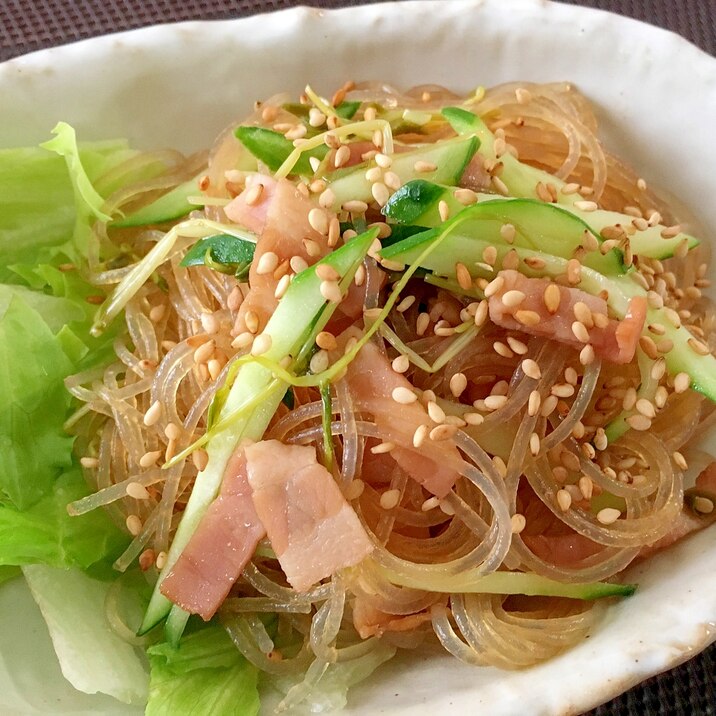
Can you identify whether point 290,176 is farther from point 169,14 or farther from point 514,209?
point 169,14

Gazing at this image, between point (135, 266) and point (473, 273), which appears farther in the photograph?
point (135, 266)

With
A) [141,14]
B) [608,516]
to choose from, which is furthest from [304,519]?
[141,14]

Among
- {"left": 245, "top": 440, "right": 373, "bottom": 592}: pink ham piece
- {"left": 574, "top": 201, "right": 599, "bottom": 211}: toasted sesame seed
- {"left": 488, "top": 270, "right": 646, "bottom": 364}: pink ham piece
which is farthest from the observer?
{"left": 574, "top": 201, "right": 599, "bottom": 211}: toasted sesame seed

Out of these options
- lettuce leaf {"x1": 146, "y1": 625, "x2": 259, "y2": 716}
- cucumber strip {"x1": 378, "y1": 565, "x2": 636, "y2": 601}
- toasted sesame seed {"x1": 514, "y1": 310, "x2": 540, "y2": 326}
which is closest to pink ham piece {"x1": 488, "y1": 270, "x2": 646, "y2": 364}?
toasted sesame seed {"x1": 514, "y1": 310, "x2": 540, "y2": 326}

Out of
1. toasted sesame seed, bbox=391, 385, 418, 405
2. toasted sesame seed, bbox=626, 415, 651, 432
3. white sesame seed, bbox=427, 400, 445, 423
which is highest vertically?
toasted sesame seed, bbox=391, 385, 418, 405

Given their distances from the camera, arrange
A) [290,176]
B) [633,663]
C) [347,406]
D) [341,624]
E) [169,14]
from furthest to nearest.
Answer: [169,14], [290,176], [341,624], [347,406], [633,663]

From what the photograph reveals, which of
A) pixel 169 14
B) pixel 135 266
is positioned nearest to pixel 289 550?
pixel 135 266

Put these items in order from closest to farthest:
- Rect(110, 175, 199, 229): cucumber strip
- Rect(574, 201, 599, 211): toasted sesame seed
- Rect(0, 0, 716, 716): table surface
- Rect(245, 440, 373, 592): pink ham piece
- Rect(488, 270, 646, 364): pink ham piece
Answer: Rect(245, 440, 373, 592): pink ham piece
Rect(488, 270, 646, 364): pink ham piece
Rect(574, 201, 599, 211): toasted sesame seed
Rect(110, 175, 199, 229): cucumber strip
Rect(0, 0, 716, 716): table surface

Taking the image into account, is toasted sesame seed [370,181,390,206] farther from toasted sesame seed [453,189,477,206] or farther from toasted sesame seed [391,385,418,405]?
toasted sesame seed [391,385,418,405]
